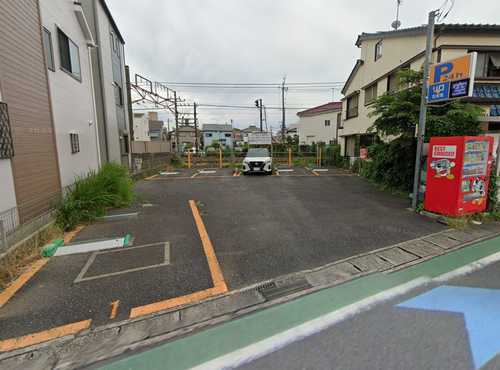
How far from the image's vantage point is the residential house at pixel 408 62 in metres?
7.80

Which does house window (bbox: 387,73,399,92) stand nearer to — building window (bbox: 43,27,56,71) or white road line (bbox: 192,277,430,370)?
white road line (bbox: 192,277,430,370)

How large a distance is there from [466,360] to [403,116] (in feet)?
20.9

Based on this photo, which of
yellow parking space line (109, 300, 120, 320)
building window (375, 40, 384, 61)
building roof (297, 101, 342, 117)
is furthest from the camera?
building roof (297, 101, 342, 117)

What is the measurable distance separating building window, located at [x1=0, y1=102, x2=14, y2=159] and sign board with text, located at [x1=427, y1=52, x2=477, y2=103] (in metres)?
8.00

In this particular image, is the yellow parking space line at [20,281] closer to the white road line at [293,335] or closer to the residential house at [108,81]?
the white road line at [293,335]

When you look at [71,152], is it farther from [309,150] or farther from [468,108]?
[309,150]

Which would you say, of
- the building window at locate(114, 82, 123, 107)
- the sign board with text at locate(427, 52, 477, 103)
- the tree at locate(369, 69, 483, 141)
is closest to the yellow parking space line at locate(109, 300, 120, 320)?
the sign board with text at locate(427, 52, 477, 103)

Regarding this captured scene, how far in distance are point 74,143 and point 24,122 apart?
2.21 m

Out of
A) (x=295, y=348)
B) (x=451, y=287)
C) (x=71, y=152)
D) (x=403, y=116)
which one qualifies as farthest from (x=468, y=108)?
(x=71, y=152)

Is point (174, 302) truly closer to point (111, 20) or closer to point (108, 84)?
point (108, 84)

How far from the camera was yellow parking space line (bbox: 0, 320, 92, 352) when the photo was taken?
2.04 meters

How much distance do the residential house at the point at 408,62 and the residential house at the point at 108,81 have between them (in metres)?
10.7

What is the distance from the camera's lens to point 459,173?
4.73m

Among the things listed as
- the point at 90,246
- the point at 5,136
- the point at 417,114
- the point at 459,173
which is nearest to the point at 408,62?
the point at 417,114
